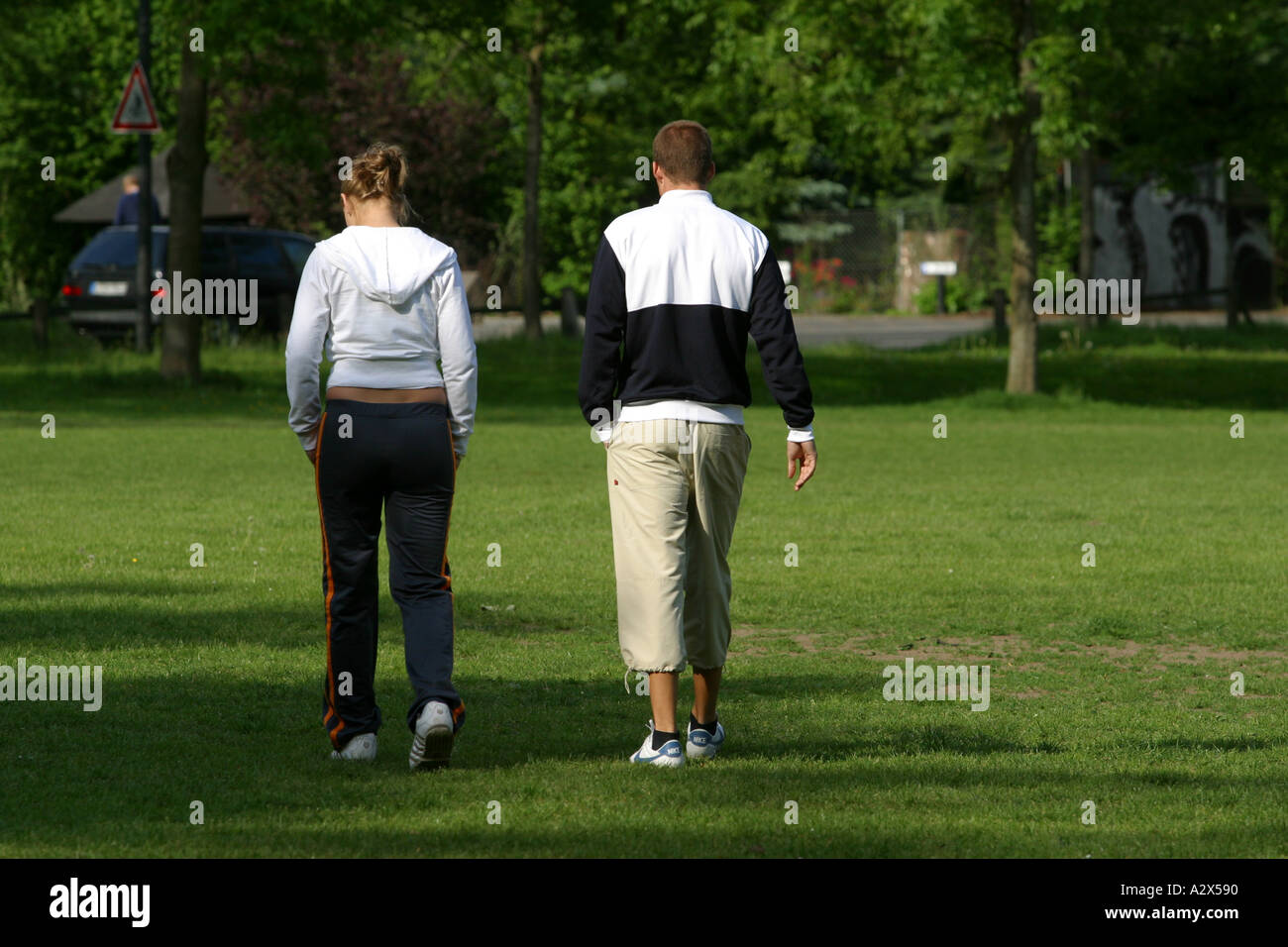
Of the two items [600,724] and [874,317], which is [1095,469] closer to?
[600,724]

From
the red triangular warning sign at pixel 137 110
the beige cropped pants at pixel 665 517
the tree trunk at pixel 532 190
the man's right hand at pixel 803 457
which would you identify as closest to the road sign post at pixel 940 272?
the tree trunk at pixel 532 190

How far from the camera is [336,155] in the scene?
37094 millimetres

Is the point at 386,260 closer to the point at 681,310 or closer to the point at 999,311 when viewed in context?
the point at 681,310

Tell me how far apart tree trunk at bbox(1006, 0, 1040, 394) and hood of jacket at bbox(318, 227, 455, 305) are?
60.7ft

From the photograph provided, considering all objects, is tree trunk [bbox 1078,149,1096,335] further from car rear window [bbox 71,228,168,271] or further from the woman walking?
the woman walking

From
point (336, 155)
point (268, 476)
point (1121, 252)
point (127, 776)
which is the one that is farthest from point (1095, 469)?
point (1121, 252)

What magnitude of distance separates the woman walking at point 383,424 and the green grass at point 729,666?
26cm

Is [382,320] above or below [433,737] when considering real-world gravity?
above

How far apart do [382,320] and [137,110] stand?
16199 mm

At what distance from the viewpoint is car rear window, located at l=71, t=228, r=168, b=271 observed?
27719 millimetres

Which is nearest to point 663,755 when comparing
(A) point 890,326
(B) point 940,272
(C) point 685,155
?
(C) point 685,155

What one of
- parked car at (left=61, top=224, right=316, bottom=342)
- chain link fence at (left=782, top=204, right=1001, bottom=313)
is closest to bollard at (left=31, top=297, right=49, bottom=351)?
parked car at (left=61, top=224, right=316, bottom=342)

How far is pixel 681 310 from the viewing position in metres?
6.13
